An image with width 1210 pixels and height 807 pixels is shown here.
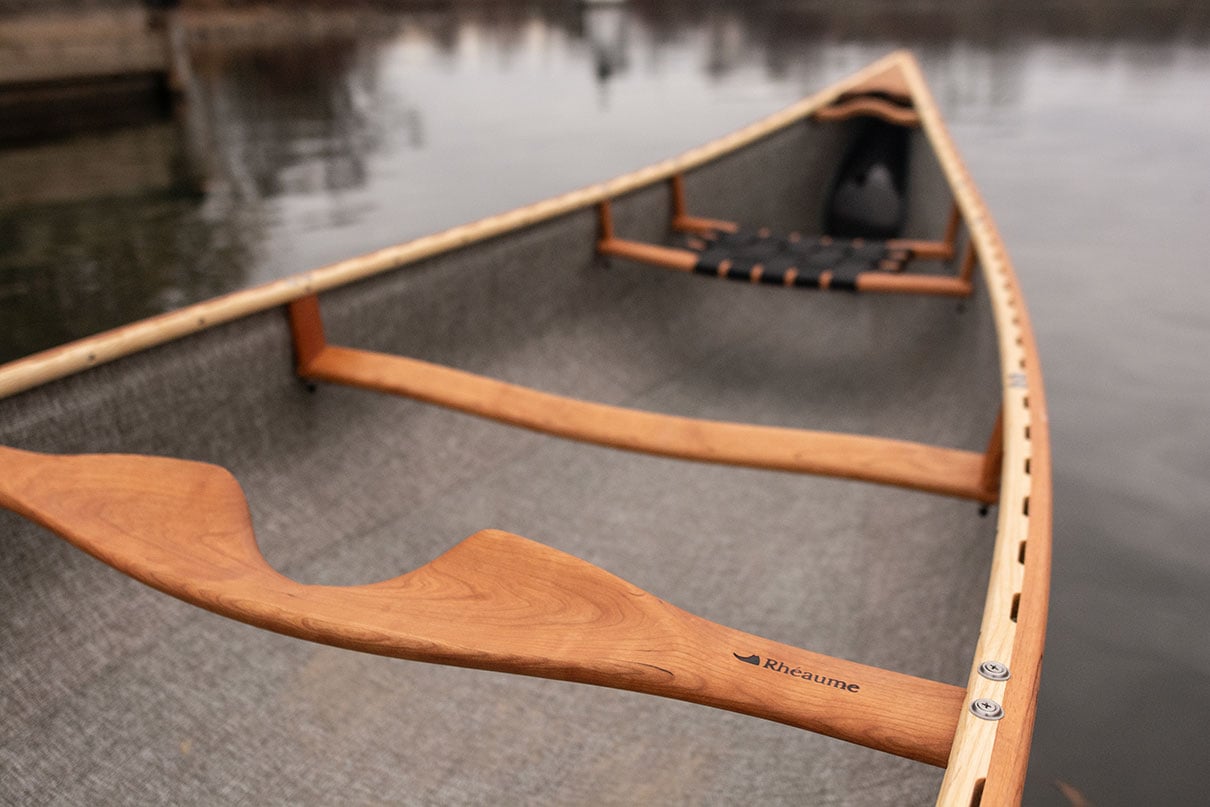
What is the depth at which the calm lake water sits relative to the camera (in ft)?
8.30

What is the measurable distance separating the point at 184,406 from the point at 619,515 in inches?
43.3

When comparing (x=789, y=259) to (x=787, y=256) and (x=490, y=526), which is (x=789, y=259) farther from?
(x=490, y=526)

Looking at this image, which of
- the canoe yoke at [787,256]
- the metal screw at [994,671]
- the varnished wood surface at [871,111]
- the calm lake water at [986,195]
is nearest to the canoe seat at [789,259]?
the canoe yoke at [787,256]

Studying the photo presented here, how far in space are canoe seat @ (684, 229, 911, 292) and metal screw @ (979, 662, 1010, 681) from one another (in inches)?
73.6

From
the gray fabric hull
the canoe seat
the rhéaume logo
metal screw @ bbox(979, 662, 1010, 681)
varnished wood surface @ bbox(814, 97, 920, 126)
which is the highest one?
varnished wood surface @ bbox(814, 97, 920, 126)

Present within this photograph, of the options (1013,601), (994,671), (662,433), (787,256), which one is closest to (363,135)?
(787,256)

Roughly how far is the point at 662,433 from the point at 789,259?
1449 mm

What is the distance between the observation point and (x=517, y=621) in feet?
3.44

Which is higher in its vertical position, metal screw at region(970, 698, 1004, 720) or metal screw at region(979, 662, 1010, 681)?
metal screw at region(979, 662, 1010, 681)

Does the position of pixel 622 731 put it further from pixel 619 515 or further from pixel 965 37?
pixel 965 37

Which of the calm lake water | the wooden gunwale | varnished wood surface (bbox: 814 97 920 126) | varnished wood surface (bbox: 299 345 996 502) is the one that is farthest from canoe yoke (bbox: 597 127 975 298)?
varnished wood surface (bbox: 814 97 920 126)

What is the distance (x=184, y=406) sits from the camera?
5.93 ft

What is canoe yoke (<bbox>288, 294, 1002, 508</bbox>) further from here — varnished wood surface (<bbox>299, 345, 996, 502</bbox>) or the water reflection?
the water reflection

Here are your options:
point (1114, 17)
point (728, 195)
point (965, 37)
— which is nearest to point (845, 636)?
point (728, 195)
